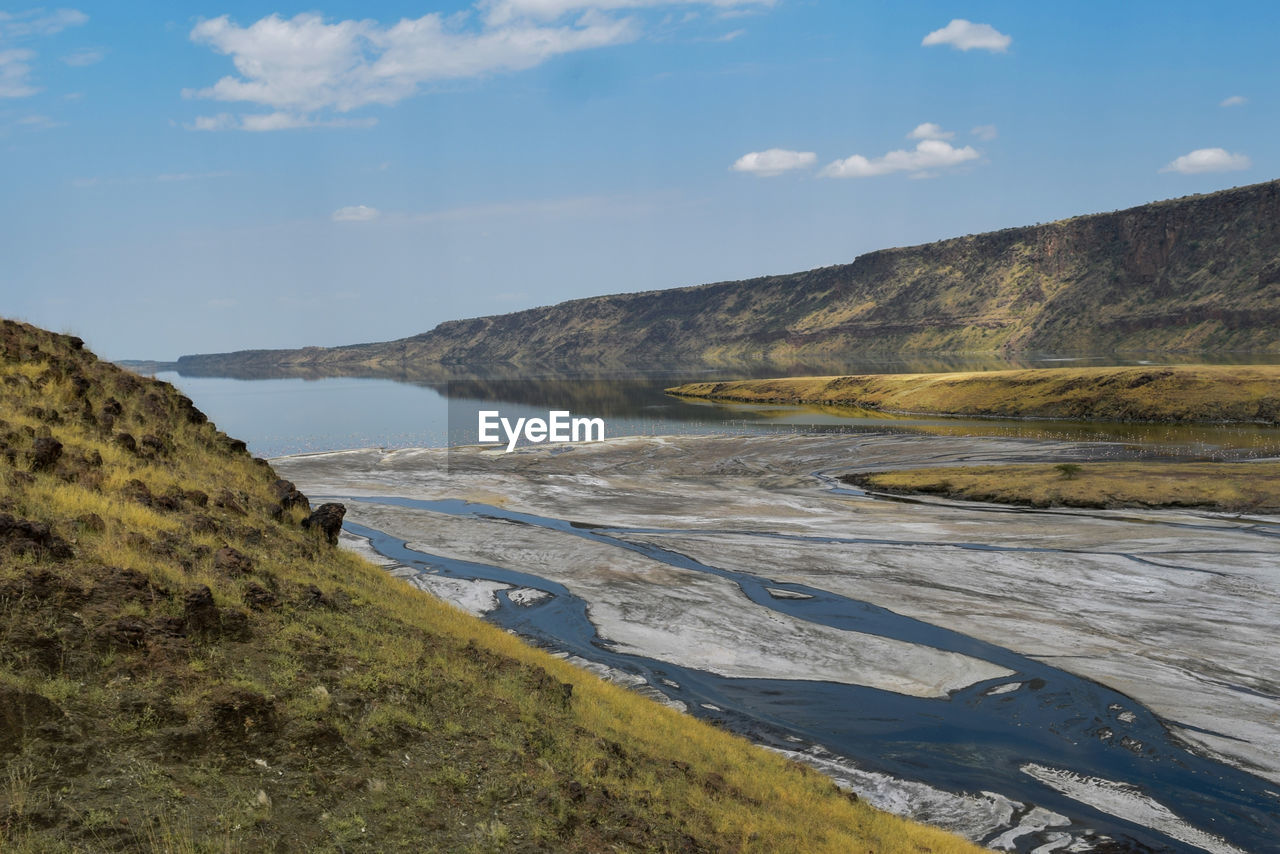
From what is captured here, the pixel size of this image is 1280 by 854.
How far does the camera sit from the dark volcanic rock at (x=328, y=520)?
23.7 meters

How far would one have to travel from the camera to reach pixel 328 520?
24109mm

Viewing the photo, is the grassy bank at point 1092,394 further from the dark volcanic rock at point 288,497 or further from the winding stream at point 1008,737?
the dark volcanic rock at point 288,497

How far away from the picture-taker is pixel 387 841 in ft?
35.2

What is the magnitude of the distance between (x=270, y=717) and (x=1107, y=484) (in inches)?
2120

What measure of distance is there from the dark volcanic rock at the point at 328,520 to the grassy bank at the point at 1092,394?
9398 cm

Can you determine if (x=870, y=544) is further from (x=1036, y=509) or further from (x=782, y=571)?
(x=1036, y=509)

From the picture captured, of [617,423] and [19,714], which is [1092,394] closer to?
[617,423]

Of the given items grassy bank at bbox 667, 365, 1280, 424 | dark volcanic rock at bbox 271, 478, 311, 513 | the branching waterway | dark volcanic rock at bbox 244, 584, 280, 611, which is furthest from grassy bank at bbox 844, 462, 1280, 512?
dark volcanic rock at bbox 244, 584, 280, 611

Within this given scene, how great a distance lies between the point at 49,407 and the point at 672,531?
32.7 meters

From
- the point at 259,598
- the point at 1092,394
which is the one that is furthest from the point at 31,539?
the point at 1092,394

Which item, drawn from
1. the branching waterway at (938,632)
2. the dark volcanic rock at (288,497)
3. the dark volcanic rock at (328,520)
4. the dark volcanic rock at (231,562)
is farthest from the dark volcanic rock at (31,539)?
the branching waterway at (938,632)

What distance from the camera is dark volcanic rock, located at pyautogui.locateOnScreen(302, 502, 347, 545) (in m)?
23.7

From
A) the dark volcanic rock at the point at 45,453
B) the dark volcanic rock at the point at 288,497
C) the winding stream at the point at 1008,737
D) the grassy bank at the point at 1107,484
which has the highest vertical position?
the dark volcanic rock at the point at 45,453

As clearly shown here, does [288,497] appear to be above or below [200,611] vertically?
above
